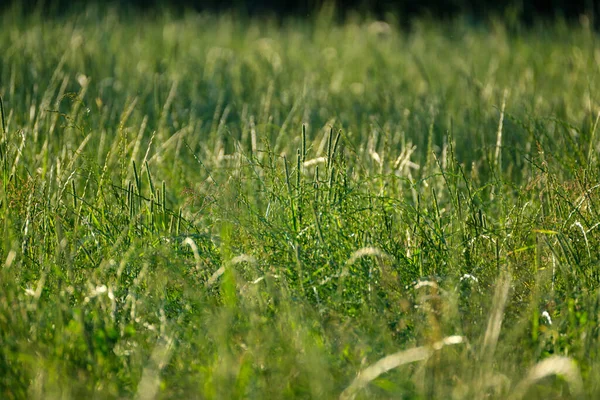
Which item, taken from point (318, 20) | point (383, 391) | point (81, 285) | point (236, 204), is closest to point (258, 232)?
point (236, 204)

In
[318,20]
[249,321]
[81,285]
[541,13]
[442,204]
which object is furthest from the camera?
[541,13]

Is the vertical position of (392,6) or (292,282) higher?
(292,282)

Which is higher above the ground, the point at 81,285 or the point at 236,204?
the point at 236,204

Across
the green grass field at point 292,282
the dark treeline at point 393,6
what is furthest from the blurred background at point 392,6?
the green grass field at point 292,282

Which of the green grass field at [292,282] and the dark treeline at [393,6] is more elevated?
the green grass field at [292,282]

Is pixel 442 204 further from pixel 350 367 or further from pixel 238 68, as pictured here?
pixel 238 68

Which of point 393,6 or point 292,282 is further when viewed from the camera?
point 393,6

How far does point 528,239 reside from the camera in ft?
6.44

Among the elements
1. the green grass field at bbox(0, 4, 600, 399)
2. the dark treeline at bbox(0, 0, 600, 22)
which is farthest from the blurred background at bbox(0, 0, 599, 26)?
the green grass field at bbox(0, 4, 600, 399)

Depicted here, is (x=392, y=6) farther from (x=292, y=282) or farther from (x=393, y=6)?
(x=292, y=282)

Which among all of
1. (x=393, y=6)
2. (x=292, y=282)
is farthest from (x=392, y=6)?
(x=292, y=282)

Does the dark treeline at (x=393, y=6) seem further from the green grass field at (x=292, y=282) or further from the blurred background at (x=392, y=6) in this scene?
the green grass field at (x=292, y=282)

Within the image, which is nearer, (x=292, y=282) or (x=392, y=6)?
(x=292, y=282)

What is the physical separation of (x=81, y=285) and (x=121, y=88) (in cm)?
213
